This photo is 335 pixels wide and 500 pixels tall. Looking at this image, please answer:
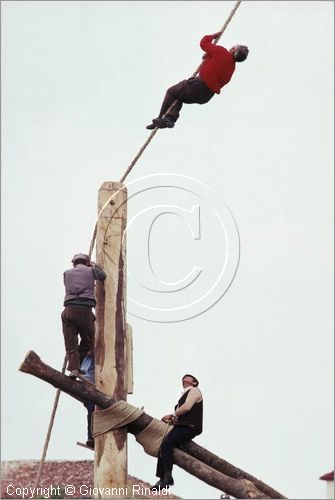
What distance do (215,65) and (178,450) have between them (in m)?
4.07

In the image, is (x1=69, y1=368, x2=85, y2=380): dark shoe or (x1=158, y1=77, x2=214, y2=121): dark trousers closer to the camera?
(x1=69, y1=368, x2=85, y2=380): dark shoe

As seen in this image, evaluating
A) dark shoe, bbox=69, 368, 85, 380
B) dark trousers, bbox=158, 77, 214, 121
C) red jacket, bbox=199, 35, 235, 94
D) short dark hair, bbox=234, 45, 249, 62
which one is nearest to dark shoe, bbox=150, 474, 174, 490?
dark shoe, bbox=69, 368, 85, 380

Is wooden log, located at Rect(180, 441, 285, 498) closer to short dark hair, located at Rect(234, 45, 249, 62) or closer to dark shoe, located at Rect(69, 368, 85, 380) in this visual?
dark shoe, located at Rect(69, 368, 85, 380)

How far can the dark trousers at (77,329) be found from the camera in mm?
13289

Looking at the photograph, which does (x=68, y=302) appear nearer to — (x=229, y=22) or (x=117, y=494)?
(x=117, y=494)

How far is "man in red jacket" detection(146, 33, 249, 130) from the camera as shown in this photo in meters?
14.1

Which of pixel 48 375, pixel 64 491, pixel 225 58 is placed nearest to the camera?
pixel 48 375

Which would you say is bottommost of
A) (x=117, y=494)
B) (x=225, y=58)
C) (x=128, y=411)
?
(x=117, y=494)

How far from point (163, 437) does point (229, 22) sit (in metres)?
4.20

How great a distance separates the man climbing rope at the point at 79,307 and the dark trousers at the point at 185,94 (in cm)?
201

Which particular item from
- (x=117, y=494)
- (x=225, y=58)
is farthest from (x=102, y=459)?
(x=225, y=58)

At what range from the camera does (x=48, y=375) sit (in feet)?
41.9

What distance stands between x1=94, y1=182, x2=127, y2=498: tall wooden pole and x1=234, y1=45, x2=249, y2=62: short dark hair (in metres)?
1.96

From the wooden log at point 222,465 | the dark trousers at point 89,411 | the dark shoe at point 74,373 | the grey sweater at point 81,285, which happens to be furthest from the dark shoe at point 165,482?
the grey sweater at point 81,285
